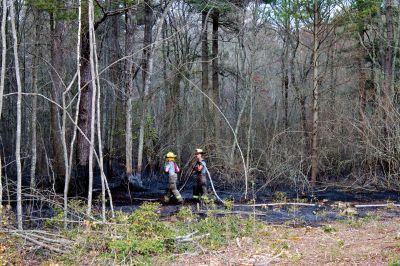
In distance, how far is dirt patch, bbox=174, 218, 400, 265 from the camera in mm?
8430

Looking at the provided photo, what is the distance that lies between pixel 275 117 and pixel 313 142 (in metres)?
7.01

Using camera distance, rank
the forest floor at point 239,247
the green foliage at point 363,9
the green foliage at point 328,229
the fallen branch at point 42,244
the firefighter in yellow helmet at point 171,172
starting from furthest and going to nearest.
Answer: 1. the green foliage at point 363,9
2. the firefighter in yellow helmet at point 171,172
3. the green foliage at point 328,229
4. the fallen branch at point 42,244
5. the forest floor at point 239,247

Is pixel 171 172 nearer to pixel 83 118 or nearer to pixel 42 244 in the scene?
pixel 83 118

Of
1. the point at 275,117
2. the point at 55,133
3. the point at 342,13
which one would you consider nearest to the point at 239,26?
the point at 342,13

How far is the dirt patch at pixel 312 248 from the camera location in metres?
8.43

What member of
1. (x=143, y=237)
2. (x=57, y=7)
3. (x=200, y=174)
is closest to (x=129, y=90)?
(x=57, y=7)

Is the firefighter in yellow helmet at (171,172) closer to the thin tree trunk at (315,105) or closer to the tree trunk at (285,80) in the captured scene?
the thin tree trunk at (315,105)

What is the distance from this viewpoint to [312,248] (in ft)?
31.1

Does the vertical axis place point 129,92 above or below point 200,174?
above

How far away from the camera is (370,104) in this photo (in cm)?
2091

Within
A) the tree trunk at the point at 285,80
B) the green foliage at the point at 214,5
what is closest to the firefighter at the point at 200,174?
the green foliage at the point at 214,5

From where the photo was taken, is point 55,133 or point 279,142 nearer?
point 55,133

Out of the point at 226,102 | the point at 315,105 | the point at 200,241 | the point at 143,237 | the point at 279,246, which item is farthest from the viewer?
the point at 226,102

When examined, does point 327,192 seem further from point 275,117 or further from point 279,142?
point 275,117
